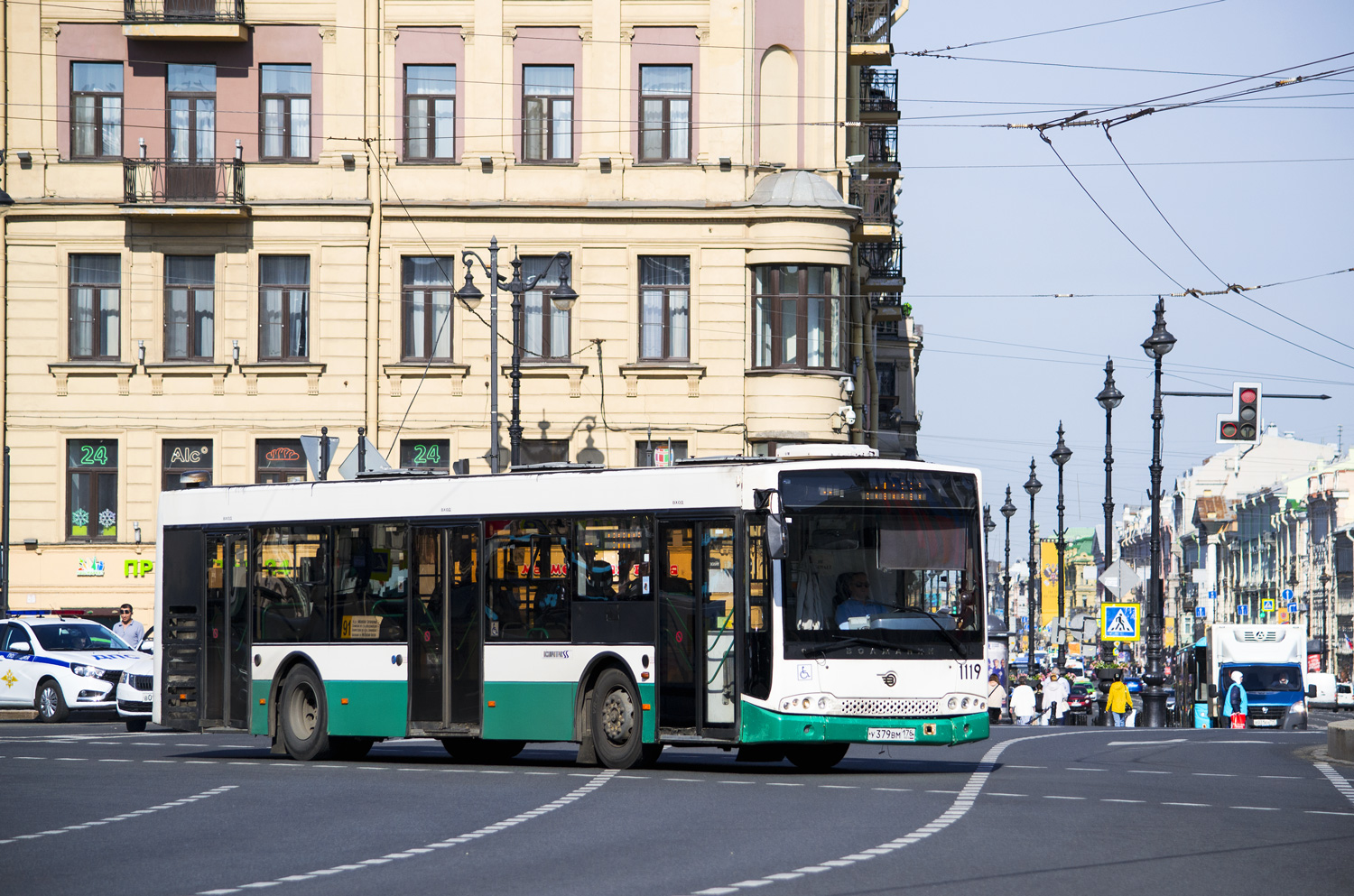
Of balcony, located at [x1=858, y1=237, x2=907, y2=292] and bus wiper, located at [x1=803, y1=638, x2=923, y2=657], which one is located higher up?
balcony, located at [x1=858, y1=237, x2=907, y2=292]

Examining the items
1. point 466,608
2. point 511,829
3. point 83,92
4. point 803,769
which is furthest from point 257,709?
point 83,92

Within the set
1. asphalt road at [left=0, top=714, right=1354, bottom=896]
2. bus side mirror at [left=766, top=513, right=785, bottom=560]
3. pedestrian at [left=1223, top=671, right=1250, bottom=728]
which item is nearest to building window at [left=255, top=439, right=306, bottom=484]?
asphalt road at [left=0, top=714, right=1354, bottom=896]

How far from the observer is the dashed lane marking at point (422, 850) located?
34.4ft

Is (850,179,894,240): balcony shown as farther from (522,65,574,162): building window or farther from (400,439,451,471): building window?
(400,439,451,471): building window

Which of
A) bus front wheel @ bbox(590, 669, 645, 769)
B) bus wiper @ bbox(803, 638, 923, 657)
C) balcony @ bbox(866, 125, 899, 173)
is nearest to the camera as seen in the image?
bus wiper @ bbox(803, 638, 923, 657)

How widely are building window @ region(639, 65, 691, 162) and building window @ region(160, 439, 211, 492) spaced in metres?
10.6

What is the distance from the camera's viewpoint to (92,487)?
40188 mm

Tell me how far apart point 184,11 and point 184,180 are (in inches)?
132

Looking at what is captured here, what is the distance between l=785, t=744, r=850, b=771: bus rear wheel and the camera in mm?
19078

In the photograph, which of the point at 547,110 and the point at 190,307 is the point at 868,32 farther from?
the point at 190,307

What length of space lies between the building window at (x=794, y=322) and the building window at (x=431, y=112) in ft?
22.5

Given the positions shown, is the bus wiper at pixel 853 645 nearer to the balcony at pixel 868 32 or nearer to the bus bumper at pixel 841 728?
the bus bumper at pixel 841 728

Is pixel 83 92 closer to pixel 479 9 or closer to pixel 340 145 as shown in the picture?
pixel 340 145

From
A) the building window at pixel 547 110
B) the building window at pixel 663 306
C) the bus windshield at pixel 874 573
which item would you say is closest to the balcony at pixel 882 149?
the building window at pixel 663 306
